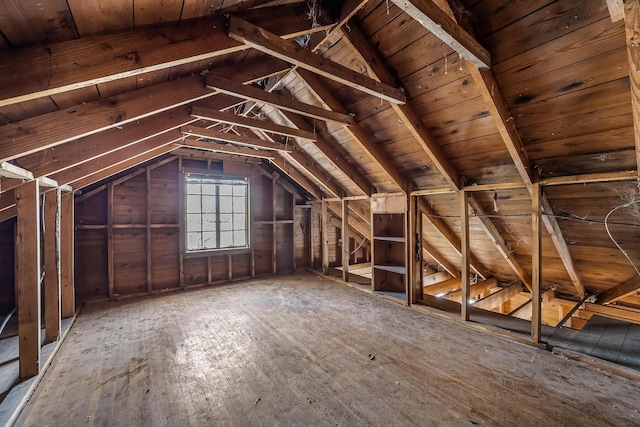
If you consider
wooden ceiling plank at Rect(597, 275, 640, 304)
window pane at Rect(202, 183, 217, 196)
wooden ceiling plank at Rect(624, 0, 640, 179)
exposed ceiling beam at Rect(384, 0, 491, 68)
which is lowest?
wooden ceiling plank at Rect(597, 275, 640, 304)

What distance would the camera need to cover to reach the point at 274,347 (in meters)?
2.63

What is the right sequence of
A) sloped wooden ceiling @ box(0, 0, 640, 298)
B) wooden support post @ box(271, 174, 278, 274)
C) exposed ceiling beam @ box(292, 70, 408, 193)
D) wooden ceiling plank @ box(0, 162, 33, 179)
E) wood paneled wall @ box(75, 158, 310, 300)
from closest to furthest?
sloped wooden ceiling @ box(0, 0, 640, 298) < wooden ceiling plank @ box(0, 162, 33, 179) < exposed ceiling beam @ box(292, 70, 408, 193) < wood paneled wall @ box(75, 158, 310, 300) < wooden support post @ box(271, 174, 278, 274)

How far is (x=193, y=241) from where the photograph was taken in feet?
16.4

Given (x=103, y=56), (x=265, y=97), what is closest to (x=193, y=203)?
(x=265, y=97)

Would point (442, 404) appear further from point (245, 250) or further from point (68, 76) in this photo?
point (245, 250)

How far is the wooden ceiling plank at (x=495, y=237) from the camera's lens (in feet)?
11.0

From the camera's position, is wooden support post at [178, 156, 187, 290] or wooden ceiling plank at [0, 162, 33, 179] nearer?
wooden ceiling plank at [0, 162, 33, 179]

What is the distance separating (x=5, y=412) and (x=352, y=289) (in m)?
4.02

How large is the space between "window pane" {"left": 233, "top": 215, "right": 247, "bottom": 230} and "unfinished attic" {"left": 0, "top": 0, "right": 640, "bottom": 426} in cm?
153

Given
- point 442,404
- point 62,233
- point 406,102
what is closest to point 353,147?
point 406,102

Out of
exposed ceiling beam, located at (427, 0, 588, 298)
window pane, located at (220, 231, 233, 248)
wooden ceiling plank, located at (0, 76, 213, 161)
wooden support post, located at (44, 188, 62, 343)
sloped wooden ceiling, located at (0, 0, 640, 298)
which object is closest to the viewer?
sloped wooden ceiling, located at (0, 0, 640, 298)

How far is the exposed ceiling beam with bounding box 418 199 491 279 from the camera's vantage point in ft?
Answer: 13.0

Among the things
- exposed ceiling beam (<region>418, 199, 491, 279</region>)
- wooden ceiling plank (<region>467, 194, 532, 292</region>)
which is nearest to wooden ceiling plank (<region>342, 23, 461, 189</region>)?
wooden ceiling plank (<region>467, 194, 532, 292</region>)

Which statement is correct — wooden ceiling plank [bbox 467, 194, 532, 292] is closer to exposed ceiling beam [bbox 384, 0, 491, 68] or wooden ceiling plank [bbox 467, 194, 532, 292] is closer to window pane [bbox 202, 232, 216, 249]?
exposed ceiling beam [bbox 384, 0, 491, 68]
